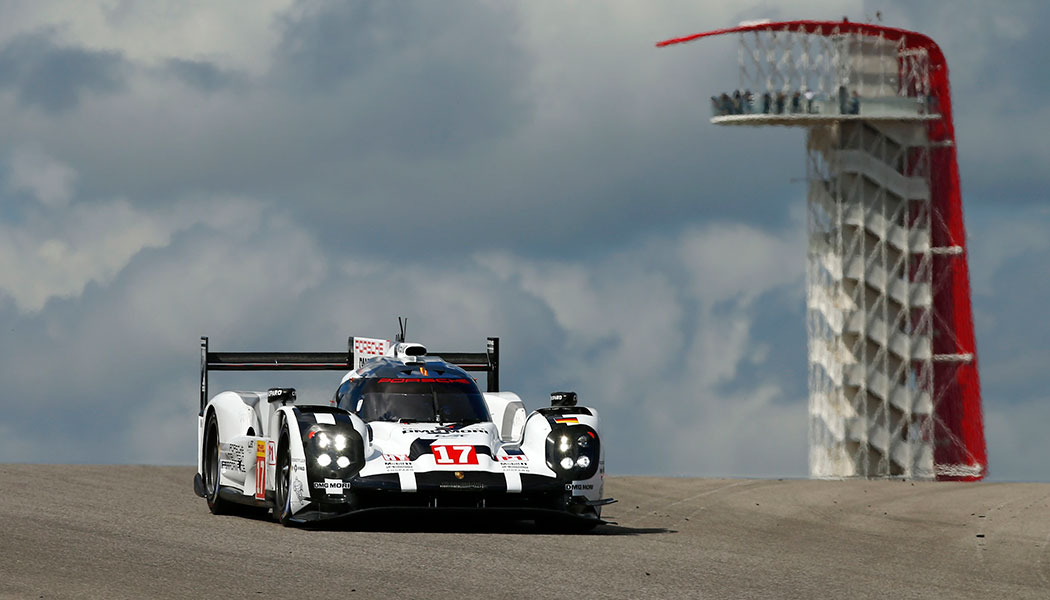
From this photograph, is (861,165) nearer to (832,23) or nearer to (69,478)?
(832,23)

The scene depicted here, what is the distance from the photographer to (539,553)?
1555cm

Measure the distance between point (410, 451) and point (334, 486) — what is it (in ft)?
3.04

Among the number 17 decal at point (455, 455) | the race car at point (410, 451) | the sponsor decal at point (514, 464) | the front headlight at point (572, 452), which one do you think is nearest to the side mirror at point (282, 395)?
the race car at point (410, 451)

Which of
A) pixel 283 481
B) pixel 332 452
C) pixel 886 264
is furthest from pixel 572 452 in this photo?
pixel 886 264

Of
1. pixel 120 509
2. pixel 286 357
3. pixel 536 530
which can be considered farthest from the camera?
pixel 286 357

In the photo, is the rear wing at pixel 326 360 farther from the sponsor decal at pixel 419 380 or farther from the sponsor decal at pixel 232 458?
the sponsor decal at pixel 419 380

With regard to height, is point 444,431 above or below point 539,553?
above

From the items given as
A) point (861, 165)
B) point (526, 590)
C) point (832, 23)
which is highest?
point (832, 23)

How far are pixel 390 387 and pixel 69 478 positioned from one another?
34.2 ft

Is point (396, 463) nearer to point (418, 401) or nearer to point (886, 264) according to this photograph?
point (418, 401)

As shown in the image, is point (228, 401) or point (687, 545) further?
point (228, 401)

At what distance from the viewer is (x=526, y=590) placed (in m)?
12.9

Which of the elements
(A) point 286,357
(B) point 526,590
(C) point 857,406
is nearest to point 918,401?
(C) point 857,406

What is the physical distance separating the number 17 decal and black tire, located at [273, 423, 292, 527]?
5.38 feet
